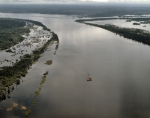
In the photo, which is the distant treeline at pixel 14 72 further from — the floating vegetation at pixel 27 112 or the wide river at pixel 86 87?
the floating vegetation at pixel 27 112

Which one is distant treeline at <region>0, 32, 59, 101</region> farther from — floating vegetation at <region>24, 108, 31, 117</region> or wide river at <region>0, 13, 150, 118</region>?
floating vegetation at <region>24, 108, 31, 117</region>

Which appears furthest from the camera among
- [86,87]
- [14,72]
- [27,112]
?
[14,72]

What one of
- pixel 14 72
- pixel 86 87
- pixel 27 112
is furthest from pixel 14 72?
pixel 86 87

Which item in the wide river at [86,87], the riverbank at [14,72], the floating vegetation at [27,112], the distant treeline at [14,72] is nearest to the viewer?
the floating vegetation at [27,112]

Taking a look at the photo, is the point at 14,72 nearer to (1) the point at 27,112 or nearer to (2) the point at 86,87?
(1) the point at 27,112

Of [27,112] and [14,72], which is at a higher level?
[14,72]

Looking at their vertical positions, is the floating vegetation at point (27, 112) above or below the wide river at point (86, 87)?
below

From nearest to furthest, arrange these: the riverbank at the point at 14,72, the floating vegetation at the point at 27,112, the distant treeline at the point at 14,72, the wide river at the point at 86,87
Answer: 1. the floating vegetation at the point at 27,112
2. the wide river at the point at 86,87
3. the riverbank at the point at 14,72
4. the distant treeline at the point at 14,72

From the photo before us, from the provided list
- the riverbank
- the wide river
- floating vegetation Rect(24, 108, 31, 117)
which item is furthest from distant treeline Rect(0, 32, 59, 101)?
floating vegetation Rect(24, 108, 31, 117)

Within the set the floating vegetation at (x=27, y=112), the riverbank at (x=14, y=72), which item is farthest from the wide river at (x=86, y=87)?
the riverbank at (x=14, y=72)
